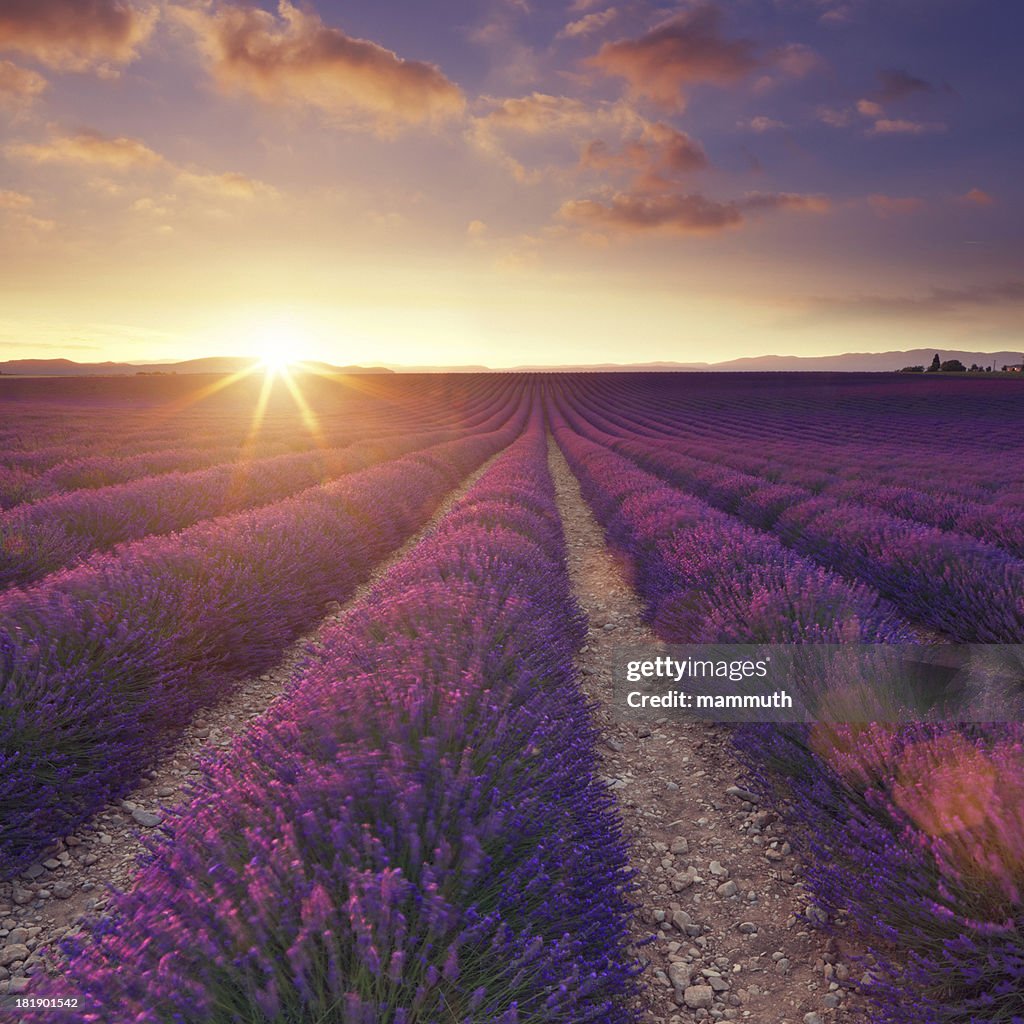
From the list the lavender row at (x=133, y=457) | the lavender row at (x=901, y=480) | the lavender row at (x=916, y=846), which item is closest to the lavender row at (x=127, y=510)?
the lavender row at (x=133, y=457)

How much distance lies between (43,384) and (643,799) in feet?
199

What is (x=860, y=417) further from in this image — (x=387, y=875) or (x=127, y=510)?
(x=387, y=875)

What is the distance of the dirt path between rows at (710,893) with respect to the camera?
1715 millimetres

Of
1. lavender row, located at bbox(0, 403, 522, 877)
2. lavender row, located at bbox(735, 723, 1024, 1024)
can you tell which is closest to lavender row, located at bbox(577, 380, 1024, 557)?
lavender row, located at bbox(735, 723, 1024, 1024)

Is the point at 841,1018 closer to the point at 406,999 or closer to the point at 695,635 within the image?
the point at 406,999

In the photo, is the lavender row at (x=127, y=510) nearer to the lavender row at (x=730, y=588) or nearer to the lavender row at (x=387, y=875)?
the lavender row at (x=387, y=875)

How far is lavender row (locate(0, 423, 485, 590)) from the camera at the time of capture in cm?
453

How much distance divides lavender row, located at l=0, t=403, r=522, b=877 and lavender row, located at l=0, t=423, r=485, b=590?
40.2 inches

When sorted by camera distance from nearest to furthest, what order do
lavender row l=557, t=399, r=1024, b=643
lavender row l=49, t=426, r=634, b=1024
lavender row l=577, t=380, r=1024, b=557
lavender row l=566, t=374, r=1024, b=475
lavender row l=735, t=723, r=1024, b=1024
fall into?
lavender row l=49, t=426, r=634, b=1024 → lavender row l=735, t=723, r=1024, b=1024 → lavender row l=557, t=399, r=1024, b=643 → lavender row l=577, t=380, r=1024, b=557 → lavender row l=566, t=374, r=1024, b=475

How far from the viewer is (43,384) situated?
4791cm

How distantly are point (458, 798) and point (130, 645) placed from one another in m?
2.41

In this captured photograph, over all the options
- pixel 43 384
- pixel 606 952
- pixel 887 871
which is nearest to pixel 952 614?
pixel 887 871
